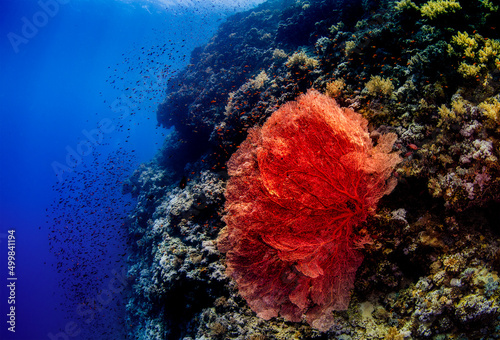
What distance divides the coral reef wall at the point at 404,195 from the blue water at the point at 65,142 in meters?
19.2

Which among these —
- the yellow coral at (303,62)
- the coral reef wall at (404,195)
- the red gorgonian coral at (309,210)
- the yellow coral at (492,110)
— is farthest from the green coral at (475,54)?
the yellow coral at (303,62)

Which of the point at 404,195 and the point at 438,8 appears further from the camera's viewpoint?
the point at 438,8

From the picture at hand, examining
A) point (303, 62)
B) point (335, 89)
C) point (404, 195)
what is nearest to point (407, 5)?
point (303, 62)

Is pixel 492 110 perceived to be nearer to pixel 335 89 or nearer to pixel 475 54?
pixel 475 54

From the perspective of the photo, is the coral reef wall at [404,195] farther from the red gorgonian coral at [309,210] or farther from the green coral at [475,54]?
the red gorgonian coral at [309,210]

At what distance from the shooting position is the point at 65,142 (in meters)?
68.8

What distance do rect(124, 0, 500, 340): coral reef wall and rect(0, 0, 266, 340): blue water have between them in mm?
19186

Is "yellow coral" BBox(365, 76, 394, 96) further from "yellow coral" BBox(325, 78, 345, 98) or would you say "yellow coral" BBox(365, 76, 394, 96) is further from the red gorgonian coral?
the red gorgonian coral

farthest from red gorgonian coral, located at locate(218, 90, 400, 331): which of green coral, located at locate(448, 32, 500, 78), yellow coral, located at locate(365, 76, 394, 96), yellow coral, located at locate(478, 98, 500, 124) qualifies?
green coral, located at locate(448, 32, 500, 78)

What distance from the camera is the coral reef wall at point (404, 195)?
119 inches

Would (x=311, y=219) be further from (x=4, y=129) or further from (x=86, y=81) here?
(x=86, y=81)

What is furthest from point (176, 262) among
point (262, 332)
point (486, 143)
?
point (486, 143)

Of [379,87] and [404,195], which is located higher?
[379,87]

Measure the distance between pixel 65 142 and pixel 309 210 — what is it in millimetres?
89339
